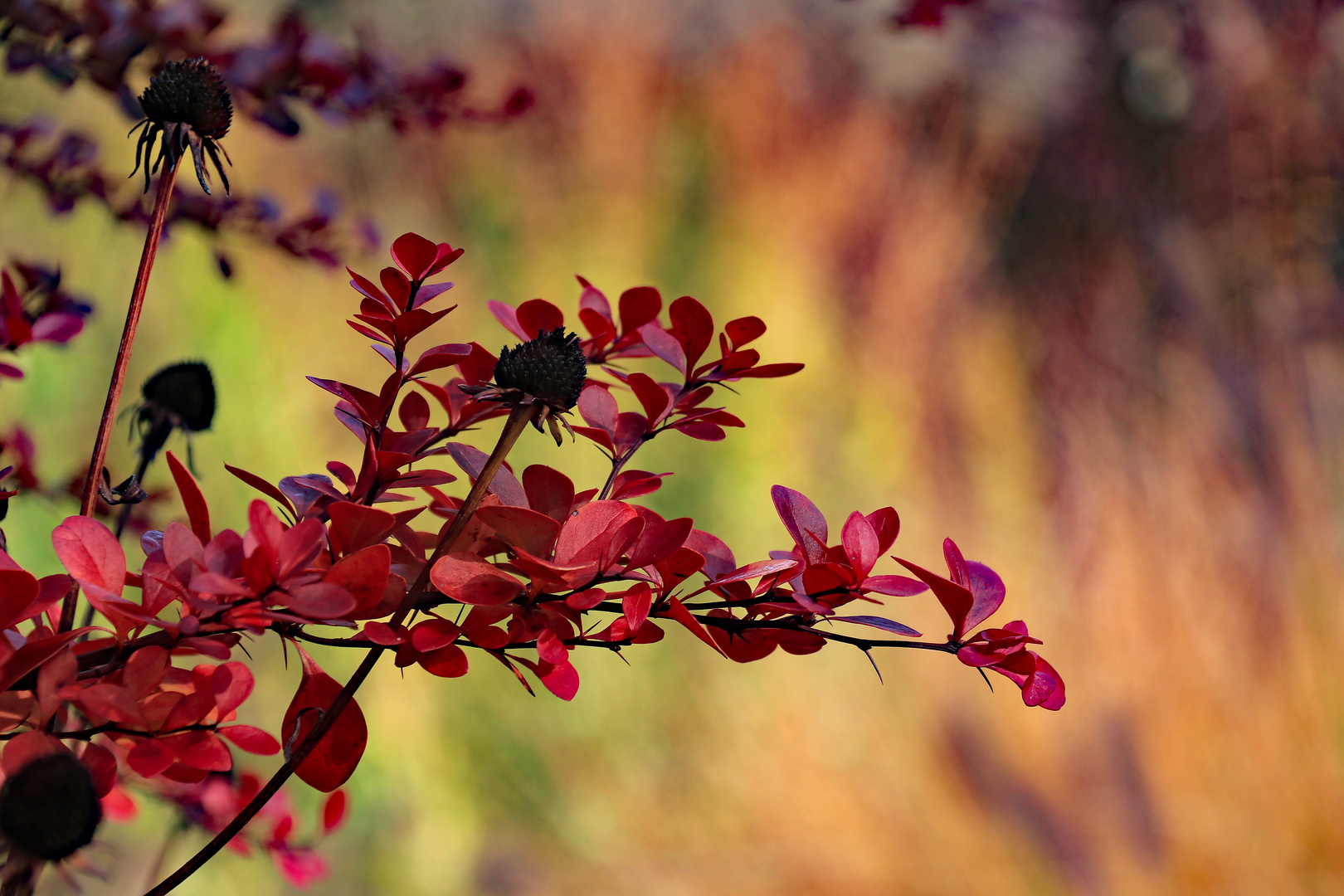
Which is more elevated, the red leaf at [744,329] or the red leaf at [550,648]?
the red leaf at [744,329]

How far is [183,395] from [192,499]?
18cm

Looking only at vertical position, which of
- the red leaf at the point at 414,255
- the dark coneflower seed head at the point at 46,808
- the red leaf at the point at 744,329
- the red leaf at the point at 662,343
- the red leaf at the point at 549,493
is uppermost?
the red leaf at the point at 744,329

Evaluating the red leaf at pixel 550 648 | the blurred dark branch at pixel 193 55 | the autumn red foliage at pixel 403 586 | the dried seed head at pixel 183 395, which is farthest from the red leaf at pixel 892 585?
the blurred dark branch at pixel 193 55

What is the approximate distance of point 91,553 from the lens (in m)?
0.32

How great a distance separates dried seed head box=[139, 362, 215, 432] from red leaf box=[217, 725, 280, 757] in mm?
204

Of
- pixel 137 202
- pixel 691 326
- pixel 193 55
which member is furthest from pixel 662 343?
pixel 137 202

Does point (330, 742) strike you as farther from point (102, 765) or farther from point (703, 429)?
point (703, 429)

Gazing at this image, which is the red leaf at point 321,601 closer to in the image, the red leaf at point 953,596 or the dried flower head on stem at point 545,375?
the dried flower head on stem at point 545,375

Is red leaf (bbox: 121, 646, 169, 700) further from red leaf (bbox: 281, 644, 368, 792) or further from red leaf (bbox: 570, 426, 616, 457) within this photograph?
red leaf (bbox: 570, 426, 616, 457)

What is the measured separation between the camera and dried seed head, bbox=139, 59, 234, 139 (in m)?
0.35

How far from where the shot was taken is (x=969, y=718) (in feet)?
6.83

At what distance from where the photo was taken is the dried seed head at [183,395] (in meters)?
0.49

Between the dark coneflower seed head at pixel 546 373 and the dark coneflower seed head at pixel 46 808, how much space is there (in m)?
0.16

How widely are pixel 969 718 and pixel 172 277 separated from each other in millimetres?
1866
